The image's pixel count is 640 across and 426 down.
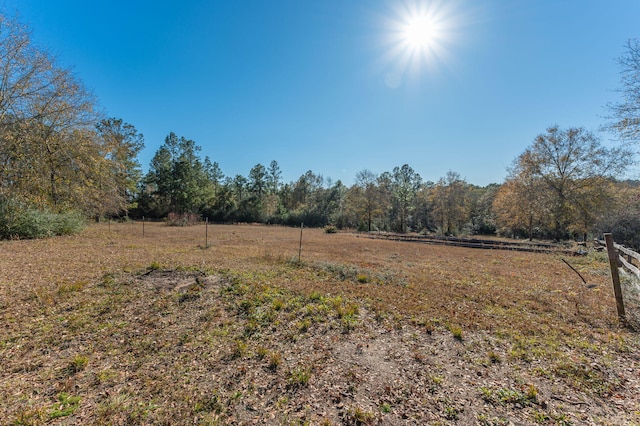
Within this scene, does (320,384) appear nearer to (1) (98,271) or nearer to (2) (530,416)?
(2) (530,416)

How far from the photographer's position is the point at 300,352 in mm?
3637

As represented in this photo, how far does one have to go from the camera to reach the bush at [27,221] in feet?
37.1

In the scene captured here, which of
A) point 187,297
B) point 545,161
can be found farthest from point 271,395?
point 545,161

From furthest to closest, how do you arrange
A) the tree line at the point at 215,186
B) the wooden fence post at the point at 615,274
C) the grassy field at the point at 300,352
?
the tree line at the point at 215,186
the wooden fence post at the point at 615,274
the grassy field at the point at 300,352

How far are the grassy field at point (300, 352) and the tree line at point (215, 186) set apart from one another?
7.80 m

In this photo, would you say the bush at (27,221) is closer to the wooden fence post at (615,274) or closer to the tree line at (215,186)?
the tree line at (215,186)

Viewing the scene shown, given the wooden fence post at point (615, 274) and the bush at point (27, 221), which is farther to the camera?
the bush at point (27, 221)

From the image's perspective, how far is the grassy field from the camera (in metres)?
2.55

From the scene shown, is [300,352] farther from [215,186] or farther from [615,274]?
[215,186]

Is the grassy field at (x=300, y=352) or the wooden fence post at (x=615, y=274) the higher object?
the wooden fence post at (x=615, y=274)

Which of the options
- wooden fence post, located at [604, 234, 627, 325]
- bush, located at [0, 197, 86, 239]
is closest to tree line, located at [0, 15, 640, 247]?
bush, located at [0, 197, 86, 239]

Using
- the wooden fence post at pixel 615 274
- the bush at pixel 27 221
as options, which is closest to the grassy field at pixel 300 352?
the wooden fence post at pixel 615 274

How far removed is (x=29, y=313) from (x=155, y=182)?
45.8 meters

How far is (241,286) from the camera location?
6055 mm
